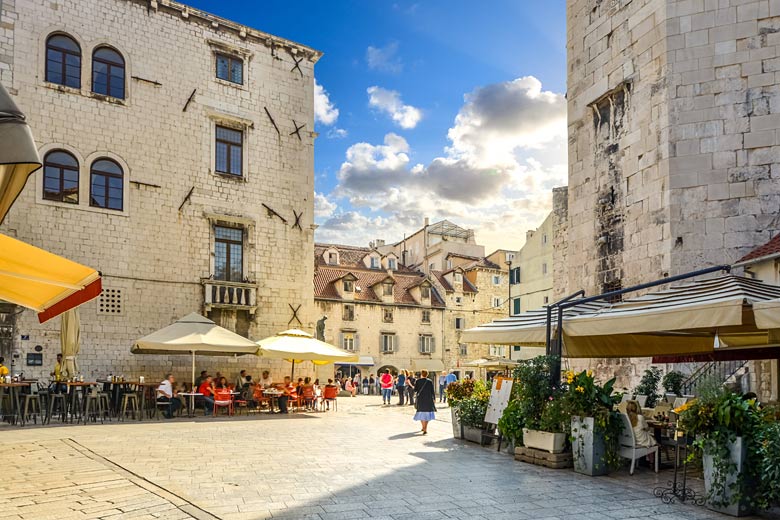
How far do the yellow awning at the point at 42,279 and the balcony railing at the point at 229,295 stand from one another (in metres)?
12.3

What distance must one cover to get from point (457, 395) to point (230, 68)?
15326mm

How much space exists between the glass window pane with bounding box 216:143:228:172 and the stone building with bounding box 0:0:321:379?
0.11 ft

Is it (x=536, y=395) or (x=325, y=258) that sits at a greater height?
(x=325, y=258)

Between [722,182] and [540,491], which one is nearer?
[540,491]

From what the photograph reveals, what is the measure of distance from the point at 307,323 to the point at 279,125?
7.25m

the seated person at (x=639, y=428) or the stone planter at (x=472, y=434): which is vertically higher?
the seated person at (x=639, y=428)

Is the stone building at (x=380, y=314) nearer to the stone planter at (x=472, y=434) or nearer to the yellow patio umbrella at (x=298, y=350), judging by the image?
the yellow patio umbrella at (x=298, y=350)

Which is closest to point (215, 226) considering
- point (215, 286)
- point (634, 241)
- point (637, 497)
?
point (215, 286)

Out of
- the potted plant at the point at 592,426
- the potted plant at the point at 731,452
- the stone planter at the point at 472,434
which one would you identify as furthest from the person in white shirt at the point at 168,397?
the potted plant at the point at 731,452

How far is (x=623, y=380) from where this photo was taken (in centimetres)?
1490

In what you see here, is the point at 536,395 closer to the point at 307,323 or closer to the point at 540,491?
the point at 540,491

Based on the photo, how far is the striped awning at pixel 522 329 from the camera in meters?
→ 10.1

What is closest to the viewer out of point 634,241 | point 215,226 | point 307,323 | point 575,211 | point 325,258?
point 634,241

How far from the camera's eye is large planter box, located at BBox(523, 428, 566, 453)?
9.28 metres
